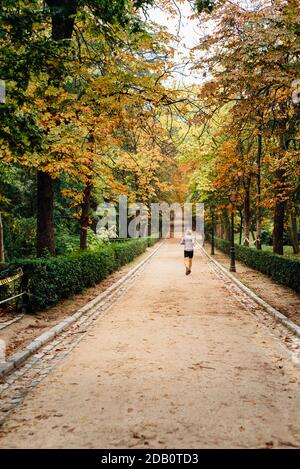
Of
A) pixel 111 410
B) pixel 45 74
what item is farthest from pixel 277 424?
pixel 45 74

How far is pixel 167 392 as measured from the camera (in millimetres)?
4652

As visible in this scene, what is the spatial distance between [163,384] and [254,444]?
5.37 feet

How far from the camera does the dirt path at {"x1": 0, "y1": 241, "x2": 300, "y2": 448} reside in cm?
366

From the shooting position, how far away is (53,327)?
7.90 meters

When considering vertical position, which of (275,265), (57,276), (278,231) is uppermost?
(278,231)

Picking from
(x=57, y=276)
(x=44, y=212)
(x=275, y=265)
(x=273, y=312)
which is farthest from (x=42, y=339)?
(x=275, y=265)

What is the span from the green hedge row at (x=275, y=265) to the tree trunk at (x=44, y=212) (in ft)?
25.5

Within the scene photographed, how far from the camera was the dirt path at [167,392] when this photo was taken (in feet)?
12.0

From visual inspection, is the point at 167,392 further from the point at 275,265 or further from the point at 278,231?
the point at 278,231

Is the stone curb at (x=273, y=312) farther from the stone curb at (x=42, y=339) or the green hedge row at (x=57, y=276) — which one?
the green hedge row at (x=57, y=276)

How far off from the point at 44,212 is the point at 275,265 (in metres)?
8.97

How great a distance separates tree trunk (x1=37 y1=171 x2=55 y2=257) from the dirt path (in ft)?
13.5

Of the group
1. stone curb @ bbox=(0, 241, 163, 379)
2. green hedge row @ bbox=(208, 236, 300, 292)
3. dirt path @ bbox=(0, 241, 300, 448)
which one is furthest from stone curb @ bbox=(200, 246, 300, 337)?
stone curb @ bbox=(0, 241, 163, 379)
